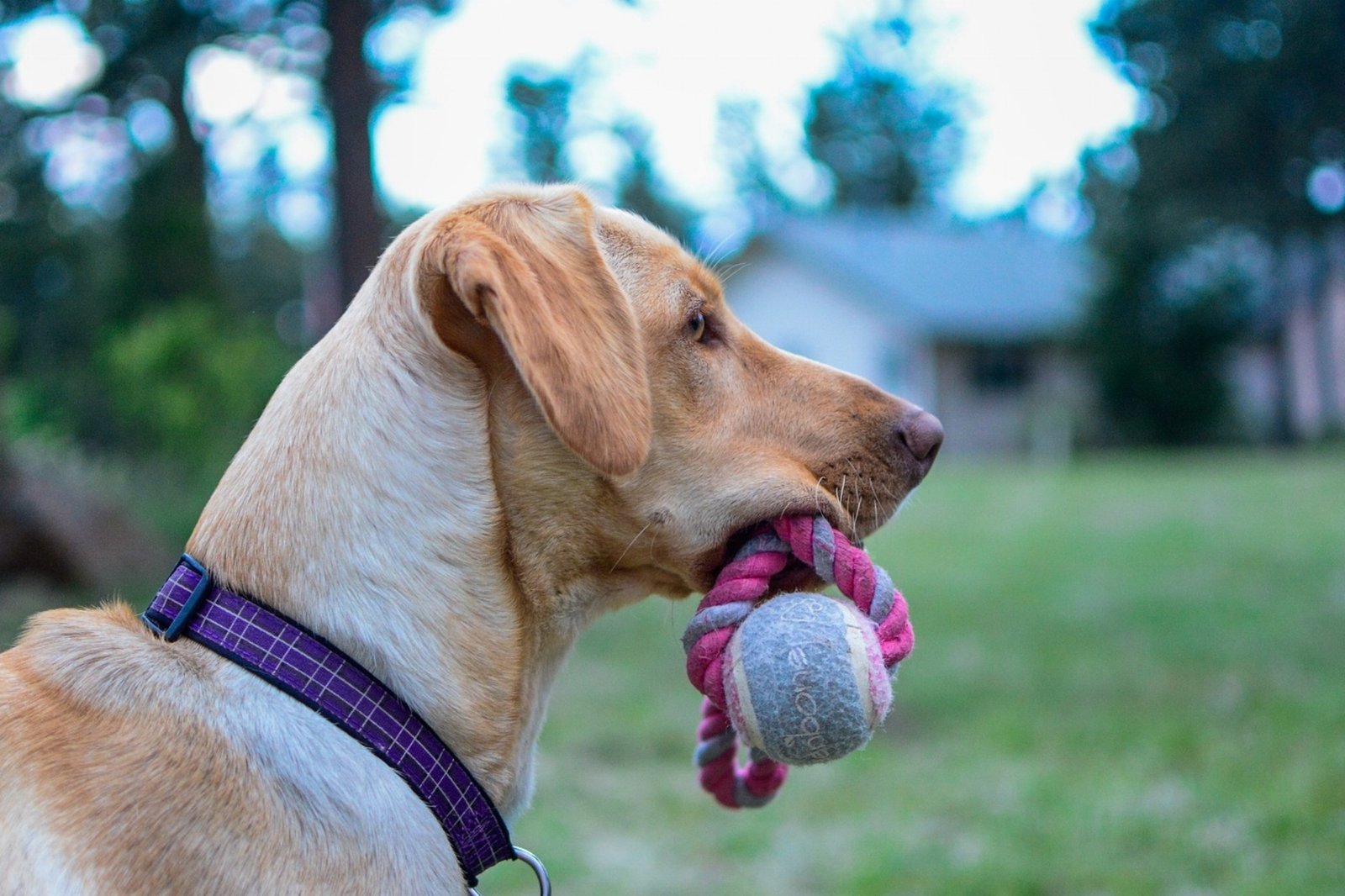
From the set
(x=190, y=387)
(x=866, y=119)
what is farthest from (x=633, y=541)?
(x=866, y=119)

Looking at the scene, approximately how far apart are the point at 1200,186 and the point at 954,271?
1630 cm

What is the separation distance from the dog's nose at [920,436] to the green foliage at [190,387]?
32.3ft

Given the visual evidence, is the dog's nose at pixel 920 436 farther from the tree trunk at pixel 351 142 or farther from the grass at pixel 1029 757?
the tree trunk at pixel 351 142

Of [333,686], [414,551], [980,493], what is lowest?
[980,493]

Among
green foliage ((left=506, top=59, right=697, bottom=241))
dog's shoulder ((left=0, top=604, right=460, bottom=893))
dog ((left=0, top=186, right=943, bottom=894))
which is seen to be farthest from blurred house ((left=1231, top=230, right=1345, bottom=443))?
dog's shoulder ((left=0, top=604, right=460, bottom=893))

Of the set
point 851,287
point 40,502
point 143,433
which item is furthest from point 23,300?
point 851,287

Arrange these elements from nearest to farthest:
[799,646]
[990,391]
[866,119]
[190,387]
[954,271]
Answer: [799,646], [190,387], [990,391], [954,271], [866,119]

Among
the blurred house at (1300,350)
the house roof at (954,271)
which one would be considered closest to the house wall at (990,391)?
the house roof at (954,271)

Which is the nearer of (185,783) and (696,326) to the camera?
(185,783)

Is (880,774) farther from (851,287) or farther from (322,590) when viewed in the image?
(851,287)

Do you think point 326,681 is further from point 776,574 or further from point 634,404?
point 776,574

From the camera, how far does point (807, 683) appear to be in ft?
7.39

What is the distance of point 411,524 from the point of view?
2.18 m

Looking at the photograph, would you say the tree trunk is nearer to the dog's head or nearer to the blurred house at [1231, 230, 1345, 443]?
the dog's head
